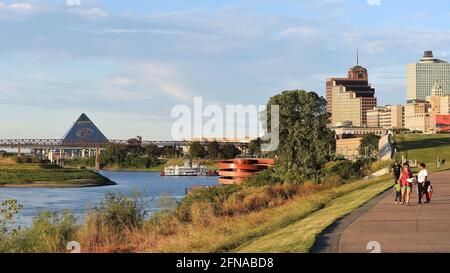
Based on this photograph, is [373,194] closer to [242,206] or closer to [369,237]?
[242,206]

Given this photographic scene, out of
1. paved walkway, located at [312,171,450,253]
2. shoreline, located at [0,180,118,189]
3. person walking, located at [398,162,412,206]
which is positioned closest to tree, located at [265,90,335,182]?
person walking, located at [398,162,412,206]

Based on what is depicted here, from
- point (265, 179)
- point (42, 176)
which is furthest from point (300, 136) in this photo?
point (42, 176)

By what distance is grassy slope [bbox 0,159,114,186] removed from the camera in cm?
11606

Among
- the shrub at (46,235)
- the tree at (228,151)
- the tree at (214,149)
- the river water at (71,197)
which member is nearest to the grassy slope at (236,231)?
the shrub at (46,235)

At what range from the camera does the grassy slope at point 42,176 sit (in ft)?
381

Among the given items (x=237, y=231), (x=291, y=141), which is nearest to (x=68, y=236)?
(x=237, y=231)

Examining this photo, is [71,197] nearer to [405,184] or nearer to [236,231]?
[405,184]

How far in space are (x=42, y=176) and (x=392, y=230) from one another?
10949cm

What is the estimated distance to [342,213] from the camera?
2095 centimetres

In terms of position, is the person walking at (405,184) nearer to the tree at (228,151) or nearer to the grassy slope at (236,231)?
the grassy slope at (236,231)

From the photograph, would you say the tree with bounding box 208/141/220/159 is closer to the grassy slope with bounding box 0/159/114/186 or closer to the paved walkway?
the grassy slope with bounding box 0/159/114/186

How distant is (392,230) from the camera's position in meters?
16.4

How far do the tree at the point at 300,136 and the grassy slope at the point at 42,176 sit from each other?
49133 mm

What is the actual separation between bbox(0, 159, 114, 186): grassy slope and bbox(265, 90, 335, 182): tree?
4913 centimetres
